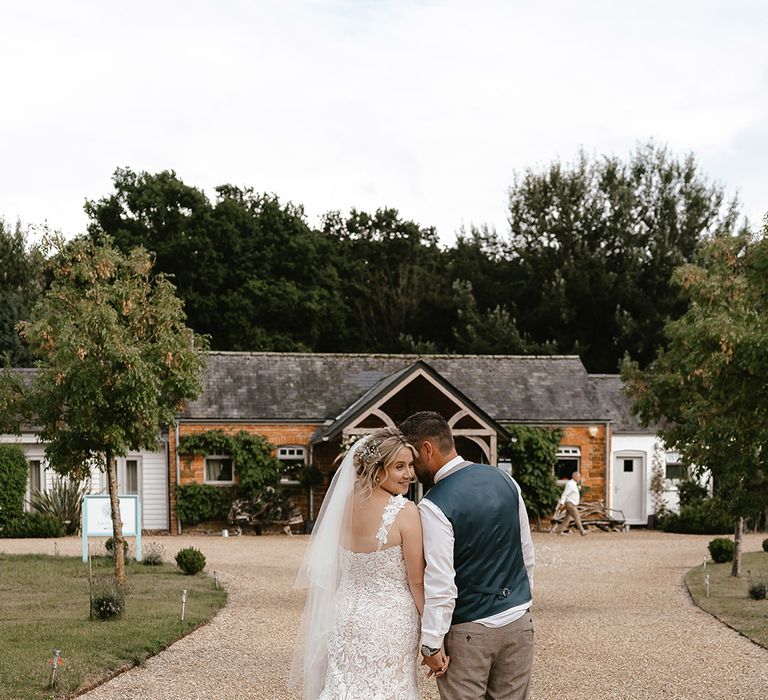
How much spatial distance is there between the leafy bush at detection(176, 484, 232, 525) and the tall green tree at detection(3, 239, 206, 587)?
44.7 ft

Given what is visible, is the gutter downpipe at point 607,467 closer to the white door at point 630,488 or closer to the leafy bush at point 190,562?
the white door at point 630,488

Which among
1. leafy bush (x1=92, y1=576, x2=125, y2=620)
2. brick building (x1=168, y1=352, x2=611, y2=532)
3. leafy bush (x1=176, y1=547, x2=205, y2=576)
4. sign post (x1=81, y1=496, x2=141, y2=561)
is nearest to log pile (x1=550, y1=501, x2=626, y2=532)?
brick building (x1=168, y1=352, x2=611, y2=532)

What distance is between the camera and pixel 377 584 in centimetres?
566

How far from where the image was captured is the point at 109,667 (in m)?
9.58

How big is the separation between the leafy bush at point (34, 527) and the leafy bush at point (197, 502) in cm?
310

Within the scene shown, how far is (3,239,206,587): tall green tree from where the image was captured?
44.8ft

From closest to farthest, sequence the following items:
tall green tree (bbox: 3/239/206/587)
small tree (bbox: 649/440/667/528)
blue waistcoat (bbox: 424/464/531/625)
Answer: blue waistcoat (bbox: 424/464/531/625)
tall green tree (bbox: 3/239/206/587)
small tree (bbox: 649/440/667/528)

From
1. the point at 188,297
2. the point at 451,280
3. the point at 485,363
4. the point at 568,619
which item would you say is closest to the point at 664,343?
the point at 451,280

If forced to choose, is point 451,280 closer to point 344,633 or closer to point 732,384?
point 732,384

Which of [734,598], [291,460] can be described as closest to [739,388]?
[734,598]

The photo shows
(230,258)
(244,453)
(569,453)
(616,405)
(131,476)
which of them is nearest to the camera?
(244,453)

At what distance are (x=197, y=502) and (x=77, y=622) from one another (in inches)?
651

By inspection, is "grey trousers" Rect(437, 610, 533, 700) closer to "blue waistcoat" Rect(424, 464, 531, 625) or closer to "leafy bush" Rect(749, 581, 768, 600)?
"blue waistcoat" Rect(424, 464, 531, 625)

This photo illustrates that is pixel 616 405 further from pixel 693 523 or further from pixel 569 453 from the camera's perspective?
pixel 693 523
